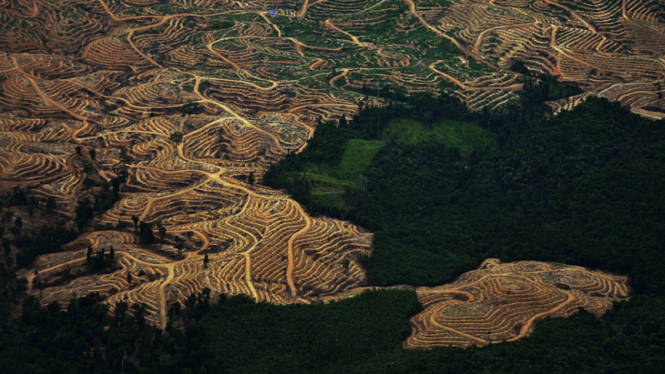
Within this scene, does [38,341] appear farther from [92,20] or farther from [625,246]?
[92,20]

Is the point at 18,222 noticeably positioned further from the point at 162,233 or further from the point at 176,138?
the point at 176,138

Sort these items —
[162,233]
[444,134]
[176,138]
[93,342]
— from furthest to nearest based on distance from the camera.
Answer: [444,134] → [176,138] → [162,233] → [93,342]

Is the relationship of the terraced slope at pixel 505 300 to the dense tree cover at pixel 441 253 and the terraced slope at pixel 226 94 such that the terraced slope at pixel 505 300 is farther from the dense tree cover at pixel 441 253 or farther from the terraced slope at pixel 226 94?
the terraced slope at pixel 226 94

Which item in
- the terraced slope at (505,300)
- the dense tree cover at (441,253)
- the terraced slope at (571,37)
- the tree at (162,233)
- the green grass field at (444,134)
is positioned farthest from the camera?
the terraced slope at (571,37)

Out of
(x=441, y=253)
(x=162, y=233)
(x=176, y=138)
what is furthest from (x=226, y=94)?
(x=441, y=253)

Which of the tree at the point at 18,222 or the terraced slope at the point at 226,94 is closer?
the terraced slope at the point at 226,94

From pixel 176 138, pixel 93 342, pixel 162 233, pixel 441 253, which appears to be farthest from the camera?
pixel 176 138

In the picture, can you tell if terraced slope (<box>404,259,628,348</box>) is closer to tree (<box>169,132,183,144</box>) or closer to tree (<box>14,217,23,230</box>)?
tree (<box>169,132,183,144</box>)

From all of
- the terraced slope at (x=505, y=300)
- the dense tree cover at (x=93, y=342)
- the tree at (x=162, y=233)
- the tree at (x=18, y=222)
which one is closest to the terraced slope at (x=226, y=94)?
the tree at (x=162, y=233)

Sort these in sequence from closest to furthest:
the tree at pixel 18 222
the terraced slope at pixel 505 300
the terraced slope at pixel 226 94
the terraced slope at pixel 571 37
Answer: the terraced slope at pixel 505 300, the terraced slope at pixel 226 94, the tree at pixel 18 222, the terraced slope at pixel 571 37

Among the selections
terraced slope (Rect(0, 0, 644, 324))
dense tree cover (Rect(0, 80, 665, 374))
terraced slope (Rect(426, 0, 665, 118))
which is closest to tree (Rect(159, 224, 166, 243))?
Answer: terraced slope (Rect(0, 0, 644, 324))
